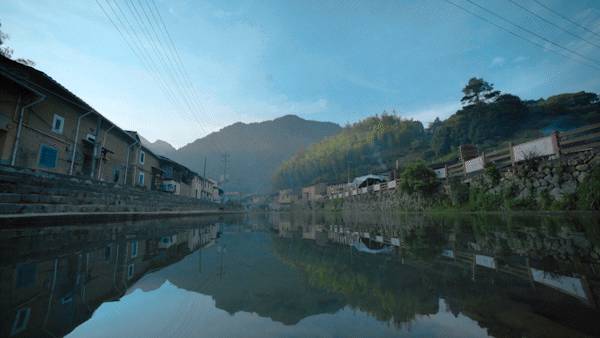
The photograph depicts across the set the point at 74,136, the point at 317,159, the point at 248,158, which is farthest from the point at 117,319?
the point at 248,158

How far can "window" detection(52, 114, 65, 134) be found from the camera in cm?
1240

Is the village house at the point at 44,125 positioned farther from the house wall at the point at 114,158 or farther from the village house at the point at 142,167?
the village house at the point at 142,167

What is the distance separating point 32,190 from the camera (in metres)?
6.11

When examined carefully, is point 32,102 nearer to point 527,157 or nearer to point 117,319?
point 117,319

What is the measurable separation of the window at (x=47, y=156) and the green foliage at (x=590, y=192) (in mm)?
22716

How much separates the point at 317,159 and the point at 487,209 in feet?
214

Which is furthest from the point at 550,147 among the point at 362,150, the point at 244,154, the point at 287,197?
the point at 244,154

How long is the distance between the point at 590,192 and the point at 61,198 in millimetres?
16785

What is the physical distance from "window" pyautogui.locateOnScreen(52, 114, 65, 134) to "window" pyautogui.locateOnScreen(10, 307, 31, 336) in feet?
52.3

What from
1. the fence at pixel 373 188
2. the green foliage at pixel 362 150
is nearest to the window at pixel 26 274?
the fence at pixel 373 188

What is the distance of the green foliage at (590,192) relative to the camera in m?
7.58

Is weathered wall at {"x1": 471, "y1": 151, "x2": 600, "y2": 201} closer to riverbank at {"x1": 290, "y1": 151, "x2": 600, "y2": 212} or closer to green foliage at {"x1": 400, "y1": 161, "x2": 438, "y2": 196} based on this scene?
riverbank at {"x1": 290, "y1": 151, "x2": 600, "y2": 212}

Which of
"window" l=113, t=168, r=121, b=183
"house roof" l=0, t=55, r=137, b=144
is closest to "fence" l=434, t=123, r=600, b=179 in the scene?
"house roof" l=0, t=55, r=137, b=144

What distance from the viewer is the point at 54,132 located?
12.4 metres
